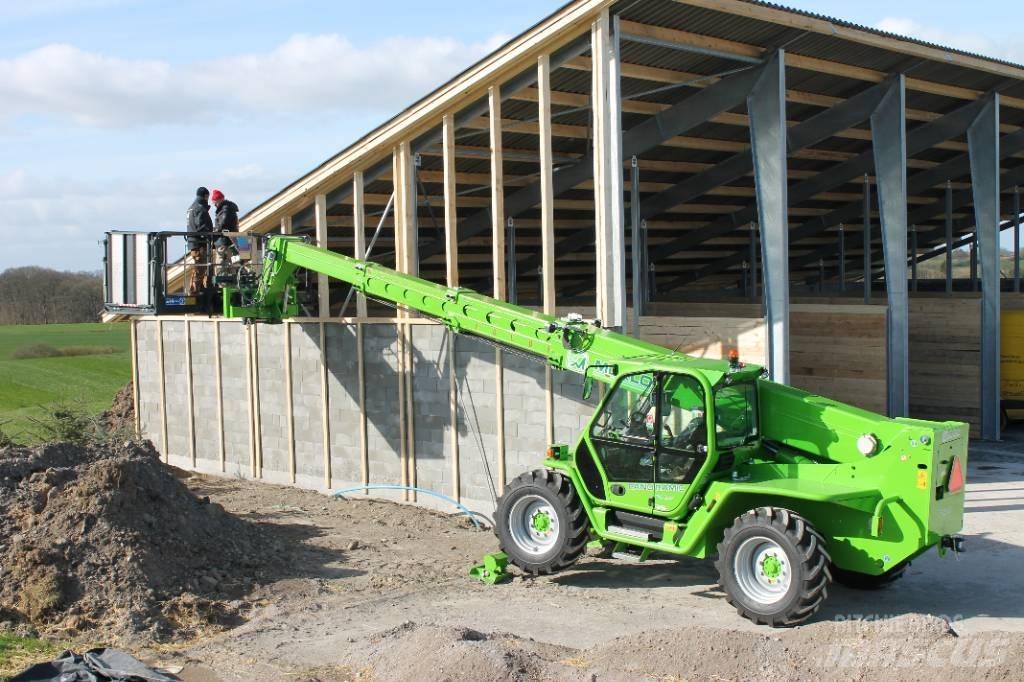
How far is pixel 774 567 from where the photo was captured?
9164 millimetres

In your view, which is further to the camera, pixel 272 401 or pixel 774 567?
pixel 272 401

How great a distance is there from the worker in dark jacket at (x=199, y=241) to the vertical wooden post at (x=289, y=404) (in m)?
1.60

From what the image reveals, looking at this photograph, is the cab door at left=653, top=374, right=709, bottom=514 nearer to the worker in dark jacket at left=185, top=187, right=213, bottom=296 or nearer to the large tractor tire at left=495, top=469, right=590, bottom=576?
the large tractor tire at left=495, top=469, right=590, bottom=576

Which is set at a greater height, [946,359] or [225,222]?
[225,222]

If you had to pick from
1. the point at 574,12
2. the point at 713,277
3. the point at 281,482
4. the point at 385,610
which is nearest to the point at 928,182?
the point at 713,277

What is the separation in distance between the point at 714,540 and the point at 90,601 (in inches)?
226

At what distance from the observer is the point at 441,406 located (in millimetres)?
14414

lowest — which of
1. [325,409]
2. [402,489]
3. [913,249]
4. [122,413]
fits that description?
[402,489]

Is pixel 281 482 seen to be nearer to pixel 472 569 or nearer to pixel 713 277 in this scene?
pixel 472 569

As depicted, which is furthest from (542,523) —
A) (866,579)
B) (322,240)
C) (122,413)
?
(122,413)

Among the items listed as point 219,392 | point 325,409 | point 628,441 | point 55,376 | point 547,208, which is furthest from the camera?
point 55,376

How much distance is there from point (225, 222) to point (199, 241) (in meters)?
0.52

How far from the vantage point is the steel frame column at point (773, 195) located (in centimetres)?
1457

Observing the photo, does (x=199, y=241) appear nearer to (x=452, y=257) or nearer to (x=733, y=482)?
(x=452, y=257)
